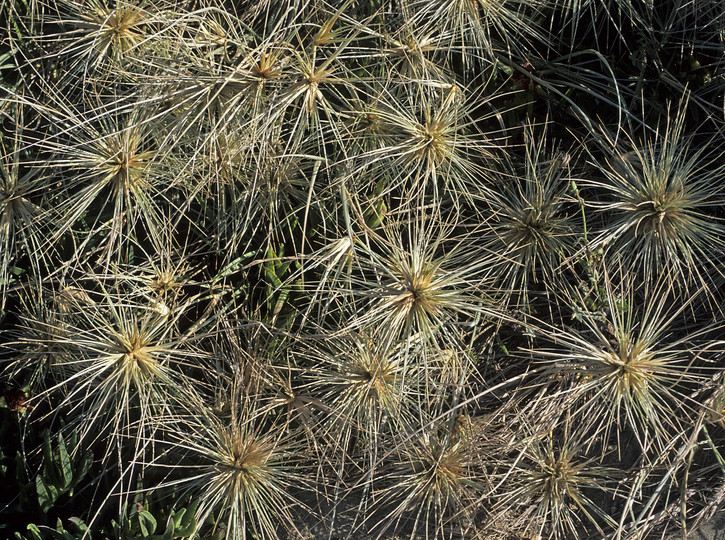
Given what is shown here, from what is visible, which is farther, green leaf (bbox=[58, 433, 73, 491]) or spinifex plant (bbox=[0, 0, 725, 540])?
green leaf (bbox=[58, 433, 73, 491])

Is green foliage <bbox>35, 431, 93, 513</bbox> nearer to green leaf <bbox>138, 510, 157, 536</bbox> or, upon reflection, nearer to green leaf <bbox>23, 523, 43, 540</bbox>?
green leaf <bbox>23, 523, 43, 540</bbox>

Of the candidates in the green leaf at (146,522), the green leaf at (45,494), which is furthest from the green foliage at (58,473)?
the green leaf at (146,522)

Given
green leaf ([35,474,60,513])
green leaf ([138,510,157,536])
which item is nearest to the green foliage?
green leaf ([35,474,60,513])

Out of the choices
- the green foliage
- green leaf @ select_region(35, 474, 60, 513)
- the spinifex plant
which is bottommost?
green leaf @ select_region(35, 474, 60, 513)

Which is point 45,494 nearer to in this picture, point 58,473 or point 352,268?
point 58,473

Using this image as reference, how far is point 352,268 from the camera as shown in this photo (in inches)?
46.6

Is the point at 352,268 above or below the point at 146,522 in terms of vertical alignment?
above

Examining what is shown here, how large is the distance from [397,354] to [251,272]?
338 mm

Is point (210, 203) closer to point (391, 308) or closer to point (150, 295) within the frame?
point (150, 295)

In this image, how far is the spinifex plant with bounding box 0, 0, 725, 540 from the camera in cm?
102

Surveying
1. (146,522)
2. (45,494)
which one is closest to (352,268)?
(146,522)

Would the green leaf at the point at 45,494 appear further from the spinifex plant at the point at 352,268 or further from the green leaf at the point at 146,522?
the green leaf at the point at 146,522

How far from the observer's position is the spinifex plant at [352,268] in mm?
1018

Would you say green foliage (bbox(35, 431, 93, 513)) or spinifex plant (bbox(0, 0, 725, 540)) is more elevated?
spinifex plant (bbox(0, 0, 725, 540))
